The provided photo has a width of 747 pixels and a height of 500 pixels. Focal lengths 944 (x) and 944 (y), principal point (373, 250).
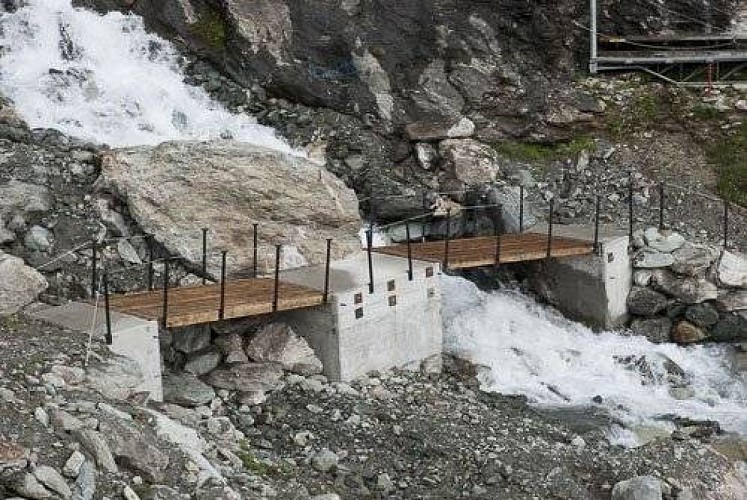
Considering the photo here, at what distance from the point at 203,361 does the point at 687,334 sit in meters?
9.60

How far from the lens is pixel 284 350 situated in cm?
1456

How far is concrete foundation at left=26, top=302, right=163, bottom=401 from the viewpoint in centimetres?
1199

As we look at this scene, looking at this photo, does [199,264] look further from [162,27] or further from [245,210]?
[162,27]

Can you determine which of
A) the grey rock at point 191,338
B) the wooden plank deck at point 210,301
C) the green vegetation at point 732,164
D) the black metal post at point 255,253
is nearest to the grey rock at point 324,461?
the wooden plank deck at point 210,301

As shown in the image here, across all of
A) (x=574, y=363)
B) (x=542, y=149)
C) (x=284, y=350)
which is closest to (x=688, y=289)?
(x=574, y=363)

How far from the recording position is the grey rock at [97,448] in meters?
8.80

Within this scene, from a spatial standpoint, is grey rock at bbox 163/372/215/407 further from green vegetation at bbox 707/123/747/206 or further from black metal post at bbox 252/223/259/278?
green vegetation at bbox 707/123/747/206

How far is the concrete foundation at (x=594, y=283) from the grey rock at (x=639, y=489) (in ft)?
24.1

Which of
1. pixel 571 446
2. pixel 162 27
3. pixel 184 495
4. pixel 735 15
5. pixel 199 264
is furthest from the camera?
pixel 735 15

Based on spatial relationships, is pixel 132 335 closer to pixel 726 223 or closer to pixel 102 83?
pixel 102 83

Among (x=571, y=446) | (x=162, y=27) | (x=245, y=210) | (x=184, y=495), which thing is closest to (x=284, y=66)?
(x=162, y=27)

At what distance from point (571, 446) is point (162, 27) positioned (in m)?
15.5

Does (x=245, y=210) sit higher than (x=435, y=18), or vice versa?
(x=435, y=18)

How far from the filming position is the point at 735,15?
990 inches
